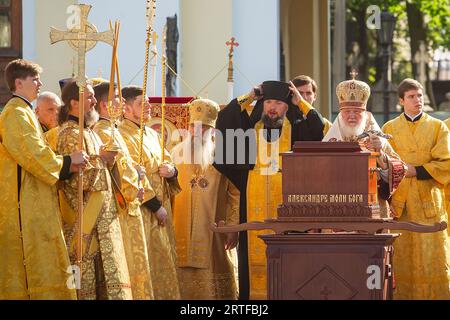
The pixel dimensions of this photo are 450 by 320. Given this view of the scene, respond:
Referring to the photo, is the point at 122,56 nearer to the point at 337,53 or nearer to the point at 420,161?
the point at 420,161

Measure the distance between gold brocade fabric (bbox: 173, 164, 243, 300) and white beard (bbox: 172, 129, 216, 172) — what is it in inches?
2.0

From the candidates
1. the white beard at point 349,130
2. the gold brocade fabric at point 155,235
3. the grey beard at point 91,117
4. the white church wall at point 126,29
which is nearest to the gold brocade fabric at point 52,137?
the grey beard at point 91,117

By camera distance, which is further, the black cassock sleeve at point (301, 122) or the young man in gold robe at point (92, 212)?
the black cassock sleeve at point (301, 122)

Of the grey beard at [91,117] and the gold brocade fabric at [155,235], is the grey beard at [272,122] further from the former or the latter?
the grey beard at [91,117]

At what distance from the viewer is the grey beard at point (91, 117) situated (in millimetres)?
12512

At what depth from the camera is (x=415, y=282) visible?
48.0 feet

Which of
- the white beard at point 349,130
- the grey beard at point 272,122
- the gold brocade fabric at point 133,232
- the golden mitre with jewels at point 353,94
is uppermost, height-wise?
the golden mitre with jewels at point 353,94

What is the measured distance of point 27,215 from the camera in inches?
471

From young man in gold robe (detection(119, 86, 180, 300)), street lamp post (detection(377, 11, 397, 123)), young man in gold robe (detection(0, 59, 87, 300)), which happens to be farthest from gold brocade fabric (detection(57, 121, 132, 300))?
street lamp post (detection(377, 11, 397, 123))

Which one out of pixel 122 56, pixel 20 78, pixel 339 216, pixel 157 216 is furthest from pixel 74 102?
pixel 122 56

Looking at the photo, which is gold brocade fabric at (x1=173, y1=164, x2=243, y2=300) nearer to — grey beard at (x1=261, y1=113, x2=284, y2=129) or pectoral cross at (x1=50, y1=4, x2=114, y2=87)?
grey beard at (x1=261, y1=113, x2=284, y2=129)

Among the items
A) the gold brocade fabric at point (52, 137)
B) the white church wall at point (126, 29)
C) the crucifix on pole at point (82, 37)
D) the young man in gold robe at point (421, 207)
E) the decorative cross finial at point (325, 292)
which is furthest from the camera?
the white church wall at point (126, 29)

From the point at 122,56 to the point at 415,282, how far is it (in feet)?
13.7

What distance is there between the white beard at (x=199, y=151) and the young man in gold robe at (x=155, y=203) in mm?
541
